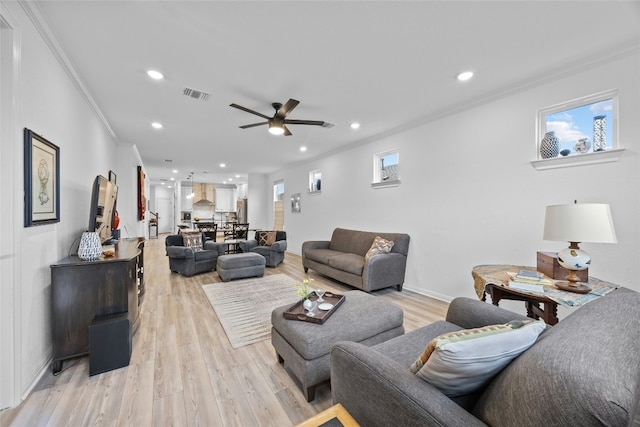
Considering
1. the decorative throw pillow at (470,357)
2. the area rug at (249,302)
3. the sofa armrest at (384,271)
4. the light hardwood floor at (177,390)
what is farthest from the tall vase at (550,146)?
the area rug at (249,302)

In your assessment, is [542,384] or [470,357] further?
[470,357]

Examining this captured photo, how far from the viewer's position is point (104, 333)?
2035mm

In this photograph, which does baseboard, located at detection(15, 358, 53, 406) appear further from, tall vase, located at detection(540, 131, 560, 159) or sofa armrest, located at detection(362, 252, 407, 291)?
tall vase, located at detection(540, 131, 560, 159)

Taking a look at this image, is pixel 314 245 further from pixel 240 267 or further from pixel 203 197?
pixel 203 197

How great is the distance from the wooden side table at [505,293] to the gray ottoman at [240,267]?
12.0ft

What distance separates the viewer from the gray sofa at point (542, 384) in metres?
0.57

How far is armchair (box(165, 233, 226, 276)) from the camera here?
4.80 metres

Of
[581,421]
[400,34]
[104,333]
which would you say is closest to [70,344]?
[104,333]

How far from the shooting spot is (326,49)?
2291 mm

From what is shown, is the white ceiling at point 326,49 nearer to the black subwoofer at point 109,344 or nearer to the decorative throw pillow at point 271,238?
the black subwoofer at point 109,344

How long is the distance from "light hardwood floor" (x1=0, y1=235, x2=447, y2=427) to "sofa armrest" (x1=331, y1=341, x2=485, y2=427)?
69cm

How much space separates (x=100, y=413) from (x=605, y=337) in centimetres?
263

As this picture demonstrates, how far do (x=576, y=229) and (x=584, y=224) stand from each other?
6 centimetres

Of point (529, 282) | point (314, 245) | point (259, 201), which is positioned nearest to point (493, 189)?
point (529, 282)
